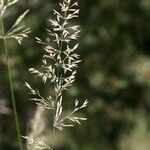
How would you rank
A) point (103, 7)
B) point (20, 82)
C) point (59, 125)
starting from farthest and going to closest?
point (103, 7) < point (20, 82) < point (59, 125)

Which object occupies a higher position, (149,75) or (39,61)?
(39,61)

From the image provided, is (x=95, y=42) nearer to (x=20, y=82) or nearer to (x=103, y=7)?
(x=103, y=7)

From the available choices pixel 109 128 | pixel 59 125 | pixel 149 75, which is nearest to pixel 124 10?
pixel 149 75

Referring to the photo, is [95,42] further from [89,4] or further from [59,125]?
[59,125]

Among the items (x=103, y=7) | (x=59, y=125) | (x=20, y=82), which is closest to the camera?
(x=59, y=125)

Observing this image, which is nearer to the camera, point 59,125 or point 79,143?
point 59,125

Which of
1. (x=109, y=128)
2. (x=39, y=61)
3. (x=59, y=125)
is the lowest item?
(x=109, y=128)

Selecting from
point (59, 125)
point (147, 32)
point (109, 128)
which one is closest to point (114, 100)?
point (109, 128)
